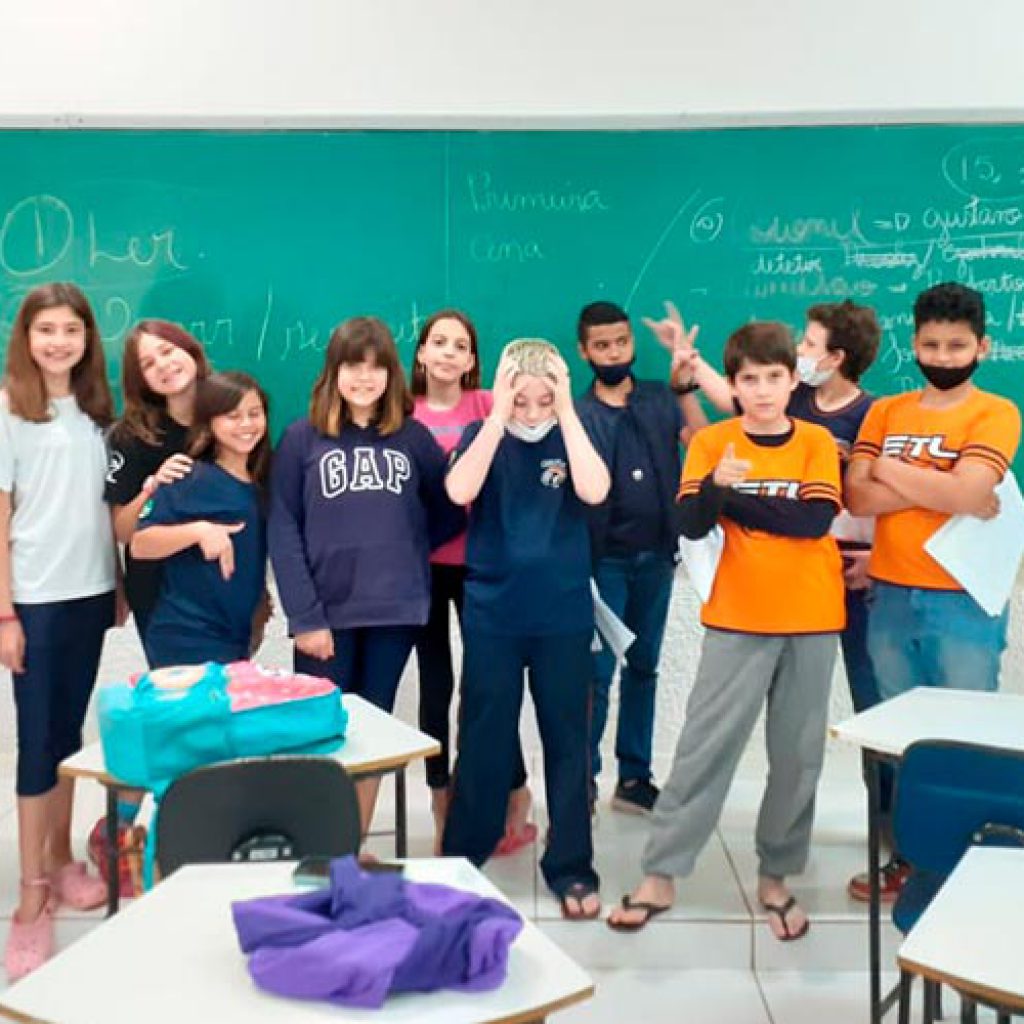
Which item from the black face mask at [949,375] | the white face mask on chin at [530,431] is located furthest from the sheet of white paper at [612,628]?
the black face mask at [949,375]

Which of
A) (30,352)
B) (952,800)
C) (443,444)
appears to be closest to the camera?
(952,800)

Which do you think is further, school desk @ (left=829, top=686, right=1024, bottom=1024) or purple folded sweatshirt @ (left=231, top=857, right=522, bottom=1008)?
school desk @ (left=829, top=686, right=1024, bottom=1024)

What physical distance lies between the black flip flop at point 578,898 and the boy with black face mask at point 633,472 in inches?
18.1

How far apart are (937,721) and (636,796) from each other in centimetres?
135

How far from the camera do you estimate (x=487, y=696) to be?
2.79 m

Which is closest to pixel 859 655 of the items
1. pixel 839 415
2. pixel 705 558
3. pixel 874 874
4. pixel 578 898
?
pixel 839 415

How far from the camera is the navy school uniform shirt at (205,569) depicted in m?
2.75

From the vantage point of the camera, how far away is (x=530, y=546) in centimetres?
271

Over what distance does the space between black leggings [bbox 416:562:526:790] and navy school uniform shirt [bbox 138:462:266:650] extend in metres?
0.49

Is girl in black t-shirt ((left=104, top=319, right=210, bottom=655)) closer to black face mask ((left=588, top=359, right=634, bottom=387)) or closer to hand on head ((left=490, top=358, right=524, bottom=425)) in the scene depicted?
hand on head ((left=490, top=358, right=524, bottom=425))

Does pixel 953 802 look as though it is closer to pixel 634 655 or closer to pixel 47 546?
pixel 634 655

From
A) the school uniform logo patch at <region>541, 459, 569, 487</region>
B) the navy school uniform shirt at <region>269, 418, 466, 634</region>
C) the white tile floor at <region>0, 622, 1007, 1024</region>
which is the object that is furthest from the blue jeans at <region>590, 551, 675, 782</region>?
the navy school uniform shirt at <region>269, 418, 466, 634</region>

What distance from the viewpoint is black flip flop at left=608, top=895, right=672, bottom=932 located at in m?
2.79

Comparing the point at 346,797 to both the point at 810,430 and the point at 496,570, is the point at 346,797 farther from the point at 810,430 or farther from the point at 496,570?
the point at 810,430
